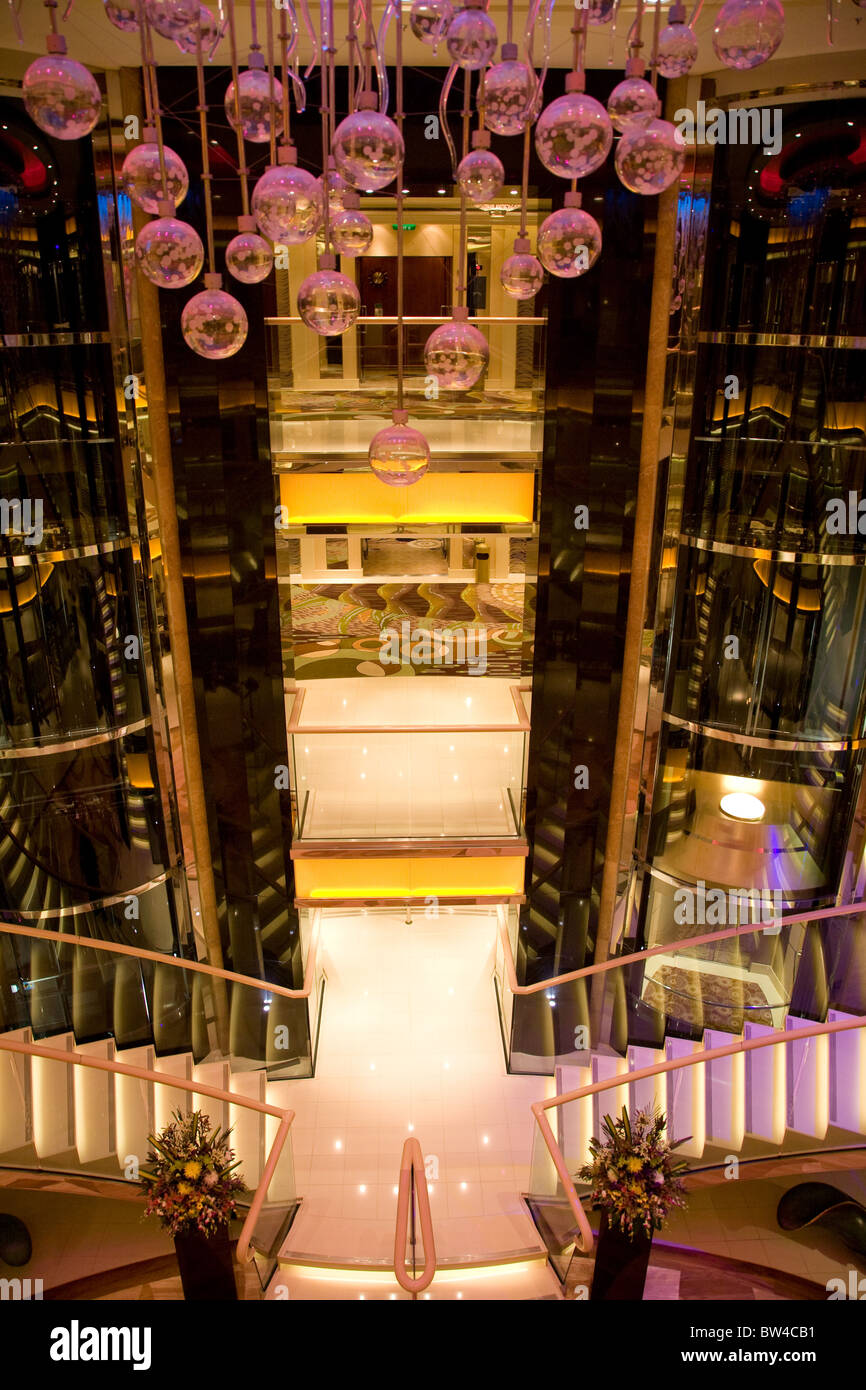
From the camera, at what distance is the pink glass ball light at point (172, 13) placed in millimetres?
1640

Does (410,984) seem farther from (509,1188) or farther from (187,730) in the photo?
(187,730)

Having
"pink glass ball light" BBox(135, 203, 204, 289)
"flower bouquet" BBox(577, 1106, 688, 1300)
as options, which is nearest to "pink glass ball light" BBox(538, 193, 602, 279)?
"pink glass ball light" BBox(135, 203, 204, 289)

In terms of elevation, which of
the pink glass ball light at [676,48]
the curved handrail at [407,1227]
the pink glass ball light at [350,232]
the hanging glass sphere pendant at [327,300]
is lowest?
the curved handrail at [407,1227]

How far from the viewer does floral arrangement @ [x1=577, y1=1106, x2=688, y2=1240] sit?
154 inches

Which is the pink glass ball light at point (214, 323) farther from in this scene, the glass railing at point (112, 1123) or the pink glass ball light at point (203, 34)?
the glass railing at point (112, 1123)

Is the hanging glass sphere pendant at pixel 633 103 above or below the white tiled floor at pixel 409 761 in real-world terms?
above

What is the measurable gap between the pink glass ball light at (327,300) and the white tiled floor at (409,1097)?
13.9 ft

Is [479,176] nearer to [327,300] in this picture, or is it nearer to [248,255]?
[327,300]

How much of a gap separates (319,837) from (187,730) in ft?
3.12

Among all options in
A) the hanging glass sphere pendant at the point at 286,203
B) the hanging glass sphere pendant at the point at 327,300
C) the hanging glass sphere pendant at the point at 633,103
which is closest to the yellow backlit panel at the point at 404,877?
the hanging glass sphere pendant at the point at 327,300

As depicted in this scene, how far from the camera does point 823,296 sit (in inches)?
165
